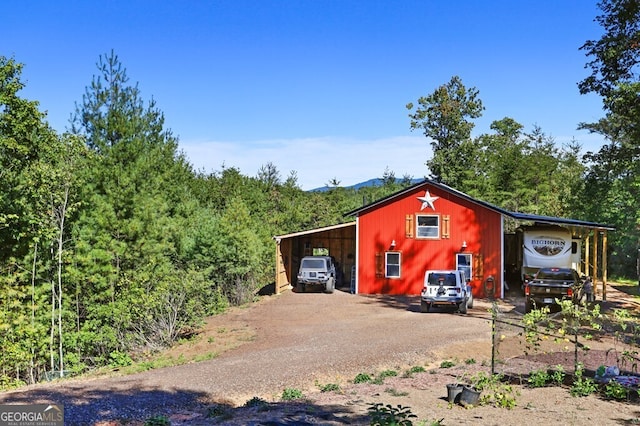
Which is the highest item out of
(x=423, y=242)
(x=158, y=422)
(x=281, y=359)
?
(x=423, y=242)

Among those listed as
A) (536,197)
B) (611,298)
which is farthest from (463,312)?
(536,197)

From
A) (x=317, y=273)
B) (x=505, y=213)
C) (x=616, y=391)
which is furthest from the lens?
(x=317, y=273)

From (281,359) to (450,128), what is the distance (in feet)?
137

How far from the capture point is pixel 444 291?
65.5 ft

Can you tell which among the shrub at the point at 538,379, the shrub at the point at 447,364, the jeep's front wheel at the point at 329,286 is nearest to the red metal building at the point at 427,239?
the jeep's front wheel at the point at 329,286

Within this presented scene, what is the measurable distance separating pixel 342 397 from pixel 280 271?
19.0 meters

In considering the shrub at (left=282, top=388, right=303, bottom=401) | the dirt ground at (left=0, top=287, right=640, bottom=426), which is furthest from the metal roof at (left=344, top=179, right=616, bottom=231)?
the shrub at (left=282, top=388, right=303, bottom=401)

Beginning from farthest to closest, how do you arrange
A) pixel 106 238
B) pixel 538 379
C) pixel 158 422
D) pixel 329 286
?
pixel 329 286
pixel 106 238
pixel 538 379
pixel 158 422

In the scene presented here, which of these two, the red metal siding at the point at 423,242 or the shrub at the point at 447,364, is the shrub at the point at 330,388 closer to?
the shrub at the point at 447,364

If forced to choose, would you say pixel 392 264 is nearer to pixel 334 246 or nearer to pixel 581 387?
pixel 334 246

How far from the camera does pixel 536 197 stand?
52.8 m

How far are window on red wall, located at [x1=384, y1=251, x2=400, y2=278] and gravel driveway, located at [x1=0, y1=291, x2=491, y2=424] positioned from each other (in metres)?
4.46

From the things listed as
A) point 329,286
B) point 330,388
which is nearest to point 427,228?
point 329,286

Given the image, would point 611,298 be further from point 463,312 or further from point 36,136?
point 36,136
